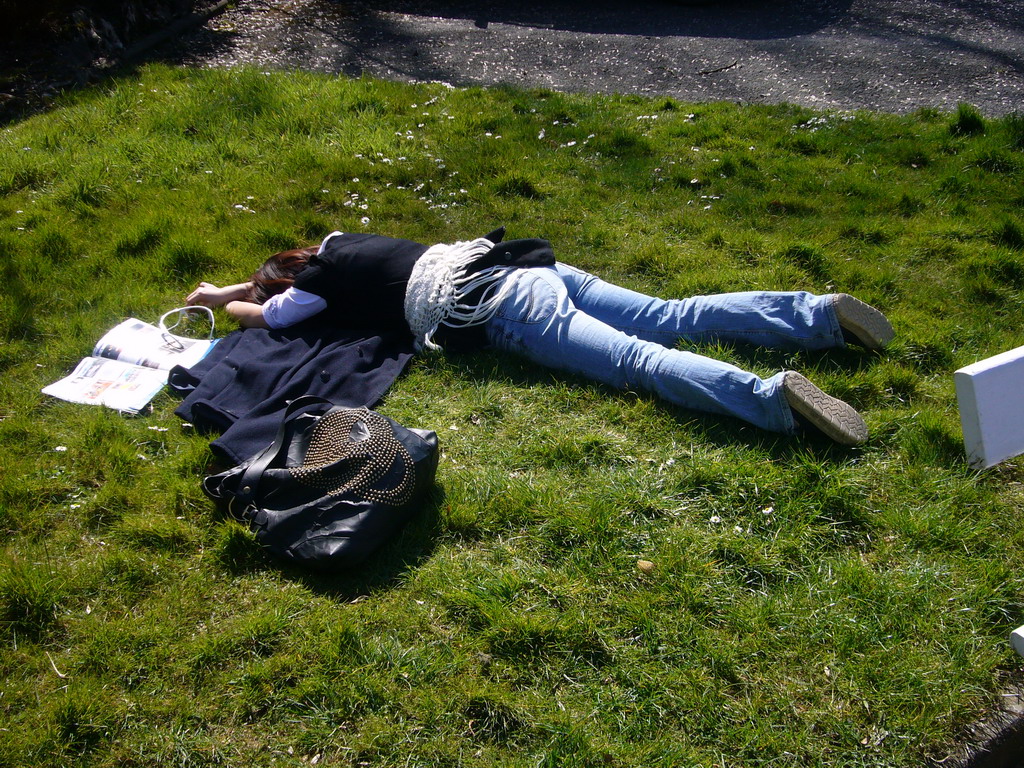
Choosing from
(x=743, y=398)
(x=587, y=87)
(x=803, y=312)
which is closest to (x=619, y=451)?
(x=743, y=398)

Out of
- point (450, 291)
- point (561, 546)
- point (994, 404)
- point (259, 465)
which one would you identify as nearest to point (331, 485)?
point (259, 465)

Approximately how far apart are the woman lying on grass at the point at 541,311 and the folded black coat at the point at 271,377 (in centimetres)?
13

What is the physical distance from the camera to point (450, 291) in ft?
13.8

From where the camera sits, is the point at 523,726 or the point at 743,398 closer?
the point at 523,726

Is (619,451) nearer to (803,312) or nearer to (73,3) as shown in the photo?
(803,312)

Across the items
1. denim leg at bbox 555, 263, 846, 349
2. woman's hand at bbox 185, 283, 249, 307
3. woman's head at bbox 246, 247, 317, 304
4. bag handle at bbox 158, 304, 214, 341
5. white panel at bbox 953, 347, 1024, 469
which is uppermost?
white panel at bbox 953, 347, 1024, 469

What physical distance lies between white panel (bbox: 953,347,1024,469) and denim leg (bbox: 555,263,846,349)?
0.97 metres

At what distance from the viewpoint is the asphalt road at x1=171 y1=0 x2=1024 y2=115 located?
7738 millimetres

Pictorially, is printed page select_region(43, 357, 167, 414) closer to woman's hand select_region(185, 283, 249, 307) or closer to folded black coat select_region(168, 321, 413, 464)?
folded black coat select_region(168, 321, 413, 464)

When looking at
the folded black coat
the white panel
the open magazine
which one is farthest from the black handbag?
the white panel

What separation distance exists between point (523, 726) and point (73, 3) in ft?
31.6

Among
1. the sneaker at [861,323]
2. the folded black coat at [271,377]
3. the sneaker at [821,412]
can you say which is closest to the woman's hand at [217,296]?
the folded black coat at [271,377]

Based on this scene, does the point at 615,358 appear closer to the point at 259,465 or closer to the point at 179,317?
the point at 259,465

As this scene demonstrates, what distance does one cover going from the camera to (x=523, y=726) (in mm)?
2559
